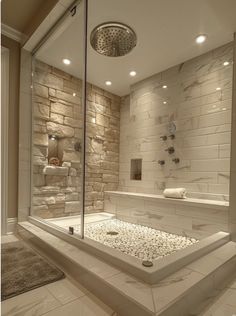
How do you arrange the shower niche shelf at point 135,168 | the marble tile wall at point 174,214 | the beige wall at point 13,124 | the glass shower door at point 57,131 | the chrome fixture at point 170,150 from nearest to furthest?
the marble tile wall at point 174,214 → the beige wall at point 13,124 → the glass shower door at point 57,131 → the chrome fixture at point 170,150 → the shower niche shelf at point 135,168

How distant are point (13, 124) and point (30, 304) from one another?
6.15 feet

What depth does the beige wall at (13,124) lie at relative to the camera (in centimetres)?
224

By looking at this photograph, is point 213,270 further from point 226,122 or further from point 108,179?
point 108,179

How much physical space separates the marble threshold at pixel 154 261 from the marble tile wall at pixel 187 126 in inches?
35.5

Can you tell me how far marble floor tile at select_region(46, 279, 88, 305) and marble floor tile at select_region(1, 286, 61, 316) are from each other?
3 cm

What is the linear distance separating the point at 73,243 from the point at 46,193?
1.22 metres

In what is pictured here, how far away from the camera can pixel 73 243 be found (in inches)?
60.4

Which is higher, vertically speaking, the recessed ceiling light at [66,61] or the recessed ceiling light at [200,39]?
the recessed ceiling light at [200,39]

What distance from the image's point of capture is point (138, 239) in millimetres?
2102

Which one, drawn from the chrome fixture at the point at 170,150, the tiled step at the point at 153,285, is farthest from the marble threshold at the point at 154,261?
the chrome fixture at the point at 170,150

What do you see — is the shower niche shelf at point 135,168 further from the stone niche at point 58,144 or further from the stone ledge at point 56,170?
the stone ledge at point 56,170

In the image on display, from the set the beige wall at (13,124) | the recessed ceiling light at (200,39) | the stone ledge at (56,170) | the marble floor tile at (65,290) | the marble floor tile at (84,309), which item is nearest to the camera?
the marble floor tile at (84,309)

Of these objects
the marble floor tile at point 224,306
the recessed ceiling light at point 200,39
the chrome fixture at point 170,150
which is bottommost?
the marble floor tile at point 224,306

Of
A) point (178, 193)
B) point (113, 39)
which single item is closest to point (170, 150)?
point (178, 193)
